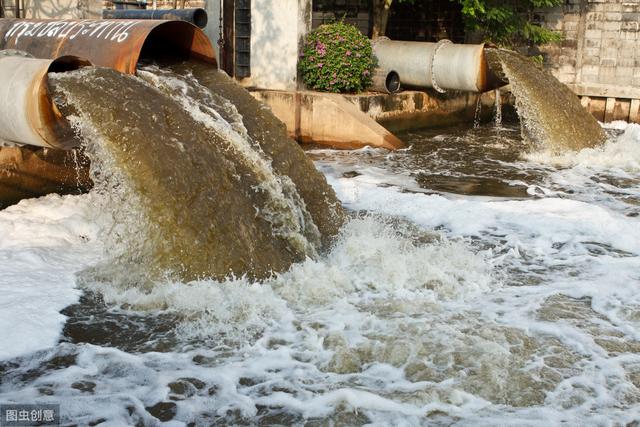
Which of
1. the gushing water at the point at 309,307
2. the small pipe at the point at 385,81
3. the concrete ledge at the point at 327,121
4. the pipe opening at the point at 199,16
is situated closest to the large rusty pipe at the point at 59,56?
the gushing water at the point at 309,307

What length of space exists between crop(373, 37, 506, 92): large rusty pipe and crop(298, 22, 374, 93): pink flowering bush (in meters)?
1.02

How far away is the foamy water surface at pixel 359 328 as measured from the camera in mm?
4066

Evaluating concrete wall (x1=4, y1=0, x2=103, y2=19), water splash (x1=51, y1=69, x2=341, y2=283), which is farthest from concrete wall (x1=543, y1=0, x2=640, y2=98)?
water splash (x1=51, y1=69, x2=341, y2=283)

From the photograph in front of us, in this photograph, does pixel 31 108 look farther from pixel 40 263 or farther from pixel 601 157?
pixel 601 157

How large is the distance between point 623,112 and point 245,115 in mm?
10035

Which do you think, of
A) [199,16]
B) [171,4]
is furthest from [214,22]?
[199,16]

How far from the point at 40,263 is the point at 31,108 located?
1.24m

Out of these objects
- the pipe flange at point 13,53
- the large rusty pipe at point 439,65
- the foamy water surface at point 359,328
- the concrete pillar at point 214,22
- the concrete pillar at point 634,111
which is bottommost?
the foamy water surface at point 359,328

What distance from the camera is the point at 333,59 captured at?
39.4 feet

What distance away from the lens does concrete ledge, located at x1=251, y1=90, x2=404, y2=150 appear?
11.4m

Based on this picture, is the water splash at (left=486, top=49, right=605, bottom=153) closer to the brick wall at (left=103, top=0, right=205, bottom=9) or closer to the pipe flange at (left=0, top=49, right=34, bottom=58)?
the brick wall at (left=103, top=0, right=205, bottom=9)

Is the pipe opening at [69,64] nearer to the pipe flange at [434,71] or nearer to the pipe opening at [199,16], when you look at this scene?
the pipe opening at [199,16]

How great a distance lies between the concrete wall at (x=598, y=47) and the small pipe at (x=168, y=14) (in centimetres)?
783

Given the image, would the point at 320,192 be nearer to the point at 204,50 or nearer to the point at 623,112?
the point at 204,50
